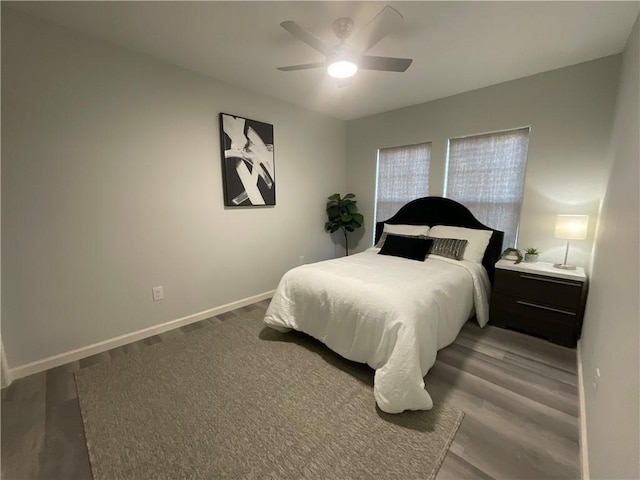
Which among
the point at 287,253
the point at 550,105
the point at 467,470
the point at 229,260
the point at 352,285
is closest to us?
the point at 467,470

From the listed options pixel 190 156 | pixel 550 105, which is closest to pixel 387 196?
pixel 550 105

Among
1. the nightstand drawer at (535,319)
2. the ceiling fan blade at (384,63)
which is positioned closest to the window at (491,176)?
the nightstand drawer at (535,319)

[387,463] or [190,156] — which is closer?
[387,463]

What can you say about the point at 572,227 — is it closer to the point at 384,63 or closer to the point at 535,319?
the point at 535,319

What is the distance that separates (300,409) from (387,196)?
10.3 ft

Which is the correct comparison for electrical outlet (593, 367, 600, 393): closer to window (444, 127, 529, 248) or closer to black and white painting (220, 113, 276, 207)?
window (444, 127, 529, 248)

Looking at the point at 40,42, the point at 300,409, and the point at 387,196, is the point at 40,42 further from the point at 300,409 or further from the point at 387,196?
the point at 387,196

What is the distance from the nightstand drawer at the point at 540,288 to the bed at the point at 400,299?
19cm

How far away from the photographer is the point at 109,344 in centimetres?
228

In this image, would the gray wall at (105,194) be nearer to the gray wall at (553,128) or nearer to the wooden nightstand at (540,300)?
the gray wall at (553,128)

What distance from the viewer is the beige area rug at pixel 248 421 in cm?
127

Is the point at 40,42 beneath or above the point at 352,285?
above

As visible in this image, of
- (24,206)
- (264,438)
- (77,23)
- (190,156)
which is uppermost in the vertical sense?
(77,23)

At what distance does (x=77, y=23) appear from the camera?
6.19ft
